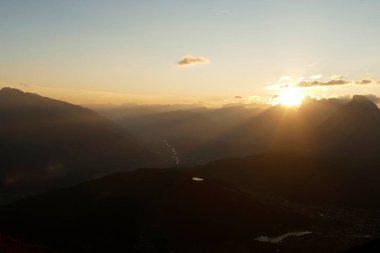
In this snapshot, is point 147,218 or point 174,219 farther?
point 174,219

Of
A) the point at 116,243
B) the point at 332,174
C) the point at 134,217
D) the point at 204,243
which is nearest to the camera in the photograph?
the point at 116,243

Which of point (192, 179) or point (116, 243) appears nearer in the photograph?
point (116, 243)

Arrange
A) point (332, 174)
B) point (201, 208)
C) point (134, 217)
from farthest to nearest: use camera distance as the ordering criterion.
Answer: point (332, 174) < point (201, 208) < point (134, 217)

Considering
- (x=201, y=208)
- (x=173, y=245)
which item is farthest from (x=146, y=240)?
(x=201, y=208)

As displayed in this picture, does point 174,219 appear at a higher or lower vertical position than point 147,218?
lower

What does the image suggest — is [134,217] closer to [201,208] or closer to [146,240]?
[146,240]

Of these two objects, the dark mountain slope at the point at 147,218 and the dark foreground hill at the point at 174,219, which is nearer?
the dark mountain slope at the point at 147,218

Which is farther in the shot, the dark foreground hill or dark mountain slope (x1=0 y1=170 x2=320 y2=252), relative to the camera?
the dark foreground hill

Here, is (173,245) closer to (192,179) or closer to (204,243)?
(204,243)

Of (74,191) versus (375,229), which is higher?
(74,191)
